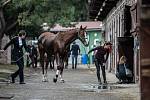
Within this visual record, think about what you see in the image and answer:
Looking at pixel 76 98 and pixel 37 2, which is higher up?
pixel 37 2

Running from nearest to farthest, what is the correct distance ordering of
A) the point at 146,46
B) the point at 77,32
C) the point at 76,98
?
the point at 146,46 < the point at 76,98 < the point at 77,32

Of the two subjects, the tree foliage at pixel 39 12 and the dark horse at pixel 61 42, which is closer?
the dark horse at pixel 61 42

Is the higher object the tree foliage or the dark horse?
the tree foliage

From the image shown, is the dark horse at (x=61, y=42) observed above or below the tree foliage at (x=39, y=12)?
below

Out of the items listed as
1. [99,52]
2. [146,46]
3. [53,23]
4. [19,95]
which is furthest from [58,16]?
[146,46]

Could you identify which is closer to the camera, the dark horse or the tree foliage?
the dark horse

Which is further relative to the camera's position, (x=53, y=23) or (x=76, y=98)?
(x=53, y=23)

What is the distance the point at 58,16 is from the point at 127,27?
2001 cm

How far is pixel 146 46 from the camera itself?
10.1 ft

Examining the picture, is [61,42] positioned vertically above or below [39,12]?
below

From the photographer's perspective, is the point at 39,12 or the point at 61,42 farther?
the point at 39,12

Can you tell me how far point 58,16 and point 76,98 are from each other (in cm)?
2849

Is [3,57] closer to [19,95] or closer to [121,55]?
[121,55]

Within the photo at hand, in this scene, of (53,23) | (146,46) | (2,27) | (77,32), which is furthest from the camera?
(53,23)
